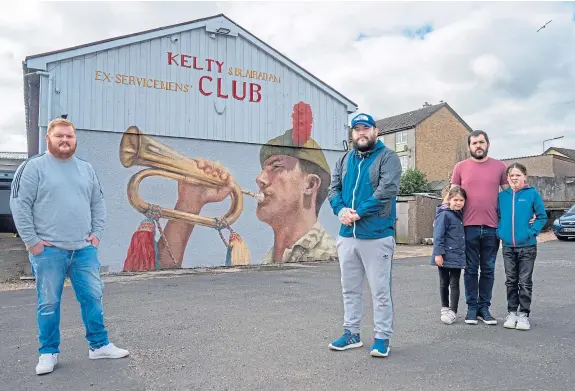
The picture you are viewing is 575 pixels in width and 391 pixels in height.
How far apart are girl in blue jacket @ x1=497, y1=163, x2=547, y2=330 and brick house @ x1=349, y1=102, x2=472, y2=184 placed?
37086mm

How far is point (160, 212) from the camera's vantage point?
11680mm

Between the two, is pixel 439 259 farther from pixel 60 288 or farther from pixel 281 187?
pixel 281 187

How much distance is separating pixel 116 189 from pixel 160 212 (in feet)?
3.55

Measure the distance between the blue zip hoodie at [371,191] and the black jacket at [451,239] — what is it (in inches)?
53.6

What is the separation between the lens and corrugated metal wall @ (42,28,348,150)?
1116 centimetres

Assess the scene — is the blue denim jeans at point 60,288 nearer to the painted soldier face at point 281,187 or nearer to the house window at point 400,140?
the painted soldier face at point 281,187

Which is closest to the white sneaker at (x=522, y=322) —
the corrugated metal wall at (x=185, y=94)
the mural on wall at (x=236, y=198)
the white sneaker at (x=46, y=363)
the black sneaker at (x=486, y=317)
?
the black sneaker at (x=486, y=317)

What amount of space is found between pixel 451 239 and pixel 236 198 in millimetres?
7791

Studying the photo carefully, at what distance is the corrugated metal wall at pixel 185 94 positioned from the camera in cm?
1116

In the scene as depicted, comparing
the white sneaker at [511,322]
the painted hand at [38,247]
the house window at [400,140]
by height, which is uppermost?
the house window at [400,140]

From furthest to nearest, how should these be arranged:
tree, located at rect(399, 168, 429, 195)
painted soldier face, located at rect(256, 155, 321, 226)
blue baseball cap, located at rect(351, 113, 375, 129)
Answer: tree, located at rect(399, 168, 429, 195), painted soldier face, located at rect(256, 155, 321, 226), blue baseball cap, located at rect(351, 113, 375, 129)

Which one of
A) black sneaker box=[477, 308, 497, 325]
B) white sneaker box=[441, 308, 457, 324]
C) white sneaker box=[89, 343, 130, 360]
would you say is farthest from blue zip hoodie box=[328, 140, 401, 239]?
white sneaker box=[89, 343, 130, 360]

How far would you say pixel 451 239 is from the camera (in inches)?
218

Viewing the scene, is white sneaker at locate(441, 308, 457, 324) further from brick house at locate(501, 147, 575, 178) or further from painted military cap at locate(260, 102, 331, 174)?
brick house at locate(501, 147, 575, 178)
